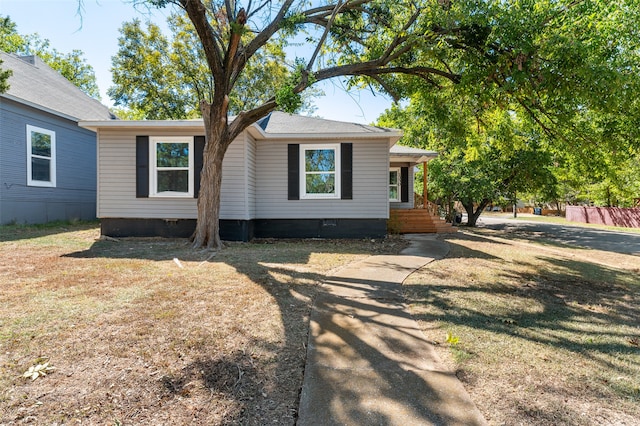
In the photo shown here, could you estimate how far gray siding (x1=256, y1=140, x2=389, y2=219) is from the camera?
31.5ft

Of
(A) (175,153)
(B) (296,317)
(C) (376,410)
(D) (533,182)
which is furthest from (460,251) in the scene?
(D) (533,182)

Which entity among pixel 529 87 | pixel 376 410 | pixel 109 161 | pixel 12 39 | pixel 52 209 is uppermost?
pixel 12 39

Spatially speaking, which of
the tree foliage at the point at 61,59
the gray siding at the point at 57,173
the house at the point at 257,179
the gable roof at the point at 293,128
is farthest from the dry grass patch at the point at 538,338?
the tree foliage at the point at 61,59

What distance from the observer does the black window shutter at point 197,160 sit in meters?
8.82

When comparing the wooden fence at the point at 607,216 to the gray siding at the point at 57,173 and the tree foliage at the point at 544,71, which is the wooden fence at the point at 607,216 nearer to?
the tree foliage at the point at 544,71

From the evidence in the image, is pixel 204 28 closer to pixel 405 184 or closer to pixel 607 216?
pixel 405 184

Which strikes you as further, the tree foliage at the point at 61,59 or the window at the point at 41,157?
the tree foliage at the point at 61,59

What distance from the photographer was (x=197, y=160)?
884 centimetres

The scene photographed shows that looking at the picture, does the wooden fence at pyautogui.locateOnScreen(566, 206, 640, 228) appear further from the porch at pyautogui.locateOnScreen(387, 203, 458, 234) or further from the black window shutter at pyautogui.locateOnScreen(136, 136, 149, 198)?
the black window shutter at pyautogui.locateOnScreen(136, 136, 149, 198)

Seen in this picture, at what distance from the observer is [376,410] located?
6.62ft

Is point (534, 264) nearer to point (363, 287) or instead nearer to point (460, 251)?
point (460, 251)

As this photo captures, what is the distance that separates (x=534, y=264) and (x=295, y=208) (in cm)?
599

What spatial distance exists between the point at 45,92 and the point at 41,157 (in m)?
2.74

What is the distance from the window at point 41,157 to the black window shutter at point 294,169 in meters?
8.00
